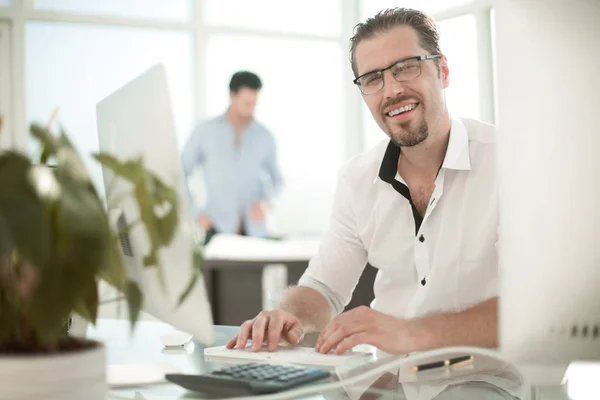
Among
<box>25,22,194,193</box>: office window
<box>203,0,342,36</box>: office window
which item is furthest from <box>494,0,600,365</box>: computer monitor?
<box>203,0,342,36</box>: office window

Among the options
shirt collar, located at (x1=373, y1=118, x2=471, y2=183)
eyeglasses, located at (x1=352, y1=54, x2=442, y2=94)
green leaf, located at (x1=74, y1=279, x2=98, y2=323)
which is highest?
eyeglasses, located at (x1=352, y1=54, x2=442, y2=94)

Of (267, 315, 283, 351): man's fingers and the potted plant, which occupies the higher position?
the potted plant

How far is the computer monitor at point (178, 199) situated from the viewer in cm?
73

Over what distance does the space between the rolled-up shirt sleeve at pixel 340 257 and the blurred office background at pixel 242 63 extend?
3.19 meters

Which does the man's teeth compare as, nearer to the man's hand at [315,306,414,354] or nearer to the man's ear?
the man's ear

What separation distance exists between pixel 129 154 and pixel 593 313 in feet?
1.85

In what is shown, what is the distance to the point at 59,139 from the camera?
68cm

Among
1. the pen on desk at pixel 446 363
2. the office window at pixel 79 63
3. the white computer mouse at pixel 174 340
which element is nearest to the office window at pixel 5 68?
the office window at pixel 79 63

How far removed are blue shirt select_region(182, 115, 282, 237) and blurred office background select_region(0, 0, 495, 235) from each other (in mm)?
365

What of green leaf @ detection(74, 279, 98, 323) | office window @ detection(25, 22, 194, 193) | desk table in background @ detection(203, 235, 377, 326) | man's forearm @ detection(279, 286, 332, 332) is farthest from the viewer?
office window @ detection(25, 22, 194, 193)

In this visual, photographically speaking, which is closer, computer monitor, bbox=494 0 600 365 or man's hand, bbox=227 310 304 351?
computer monitor, bbox=494 0 600 365

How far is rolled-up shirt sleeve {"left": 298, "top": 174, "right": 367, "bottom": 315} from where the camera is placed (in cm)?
188

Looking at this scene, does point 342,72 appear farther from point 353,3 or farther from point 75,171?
point 75,171

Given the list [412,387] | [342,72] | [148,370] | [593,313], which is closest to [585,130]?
[593,313]
